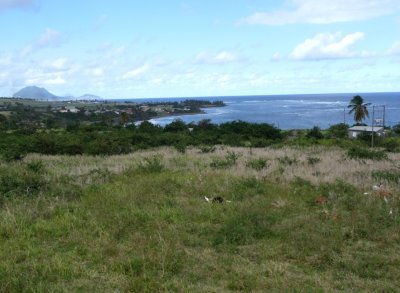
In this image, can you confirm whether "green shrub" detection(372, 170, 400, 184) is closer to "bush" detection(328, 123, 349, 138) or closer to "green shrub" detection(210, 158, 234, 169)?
"green shrub" detection(210, 158, 234, 169)

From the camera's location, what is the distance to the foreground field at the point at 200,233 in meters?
4.96

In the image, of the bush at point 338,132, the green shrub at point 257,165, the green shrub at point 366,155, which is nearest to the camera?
the green shrub at point 257,165

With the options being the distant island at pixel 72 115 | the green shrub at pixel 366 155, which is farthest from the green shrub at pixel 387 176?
the distant island at pixel 72 115

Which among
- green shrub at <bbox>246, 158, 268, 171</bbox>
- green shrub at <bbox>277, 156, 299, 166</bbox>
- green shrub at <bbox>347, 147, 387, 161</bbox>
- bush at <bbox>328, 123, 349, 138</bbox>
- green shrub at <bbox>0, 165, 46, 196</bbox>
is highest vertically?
green shrub at <bbox>0, 165, 46, 196</bbox>

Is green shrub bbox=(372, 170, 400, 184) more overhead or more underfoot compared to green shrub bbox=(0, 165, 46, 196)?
more underfoot

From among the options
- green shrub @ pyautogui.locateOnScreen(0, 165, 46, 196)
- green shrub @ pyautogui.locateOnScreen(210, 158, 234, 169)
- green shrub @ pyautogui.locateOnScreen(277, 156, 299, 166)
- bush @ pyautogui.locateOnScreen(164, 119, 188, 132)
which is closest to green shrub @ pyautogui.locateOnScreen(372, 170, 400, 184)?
green shrub @ pyautogui.locateOnScreen(277, 156, 299, 166)

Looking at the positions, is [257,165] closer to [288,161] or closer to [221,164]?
[221,164]

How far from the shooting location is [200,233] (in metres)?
6.79

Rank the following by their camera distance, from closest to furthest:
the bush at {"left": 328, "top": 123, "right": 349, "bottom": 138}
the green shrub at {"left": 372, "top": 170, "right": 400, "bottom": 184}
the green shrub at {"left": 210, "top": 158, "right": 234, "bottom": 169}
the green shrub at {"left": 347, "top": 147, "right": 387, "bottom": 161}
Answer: the green shrub at {"left": 372, "top": 170, "right": 400, "bottom": 184} < the green shrub at {"left": 210, "top": 158, "right": 234, "bottom": 169} < the green shrub at {"left": 347, "top": 147, "right": 387, "bottom": 161} < the bush at {"left": 328, "top": 123, "right": 349, "bottom": 138}

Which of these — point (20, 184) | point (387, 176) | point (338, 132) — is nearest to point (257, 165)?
point (387, 176)

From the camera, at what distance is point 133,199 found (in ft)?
29.1

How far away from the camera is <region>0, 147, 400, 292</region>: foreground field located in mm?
4965

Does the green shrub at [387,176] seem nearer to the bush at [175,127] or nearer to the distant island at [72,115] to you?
the bush at [175,127]

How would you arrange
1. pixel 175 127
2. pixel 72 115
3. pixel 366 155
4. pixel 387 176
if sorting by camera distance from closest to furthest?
1. pixel 387 176
2. pixel 366 155
3. pixel 175 127
4. pixel 72 115
